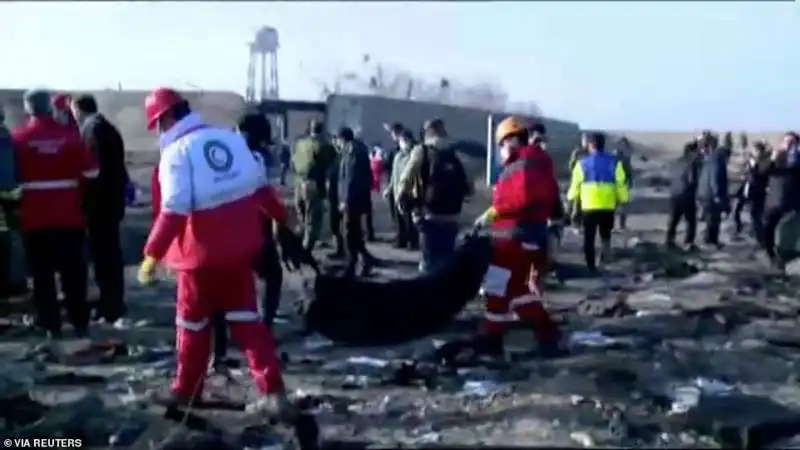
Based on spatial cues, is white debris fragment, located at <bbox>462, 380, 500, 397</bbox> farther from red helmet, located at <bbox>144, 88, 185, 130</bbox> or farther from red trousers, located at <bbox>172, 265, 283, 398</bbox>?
red helmet, located at <bbox>144, 88, 185, 130</bbox>

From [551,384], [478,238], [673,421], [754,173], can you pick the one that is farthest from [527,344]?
[754,173]

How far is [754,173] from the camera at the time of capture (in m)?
19.5

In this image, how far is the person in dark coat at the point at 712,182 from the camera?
61.5 feet

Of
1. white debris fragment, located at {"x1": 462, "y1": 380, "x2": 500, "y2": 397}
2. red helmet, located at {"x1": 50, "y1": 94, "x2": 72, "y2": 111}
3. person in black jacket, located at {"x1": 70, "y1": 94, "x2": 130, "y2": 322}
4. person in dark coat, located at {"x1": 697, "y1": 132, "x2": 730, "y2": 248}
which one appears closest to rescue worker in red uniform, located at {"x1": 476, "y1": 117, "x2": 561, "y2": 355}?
white debris fragment, located at {"x1": 462, "y1": 380, "x2": 500, "y2": 397}

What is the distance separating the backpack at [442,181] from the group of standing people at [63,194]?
2686mm

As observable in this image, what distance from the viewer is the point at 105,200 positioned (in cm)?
991

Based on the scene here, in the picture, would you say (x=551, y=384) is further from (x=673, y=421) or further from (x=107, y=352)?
(x=107, y=352)

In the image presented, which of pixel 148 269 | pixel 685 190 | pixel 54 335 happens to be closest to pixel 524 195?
pixel 148 269

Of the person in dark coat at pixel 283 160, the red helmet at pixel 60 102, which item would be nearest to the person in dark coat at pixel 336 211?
the red helmet at pixel 60 102

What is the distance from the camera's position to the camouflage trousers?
47.8 ft

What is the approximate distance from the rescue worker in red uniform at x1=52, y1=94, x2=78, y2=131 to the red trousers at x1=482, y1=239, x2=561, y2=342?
136 inches

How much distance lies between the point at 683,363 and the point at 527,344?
1.25m

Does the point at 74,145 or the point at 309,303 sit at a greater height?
the point at 74,145

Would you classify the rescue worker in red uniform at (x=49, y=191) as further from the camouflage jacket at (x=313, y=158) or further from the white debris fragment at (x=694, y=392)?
the camouflage jacket at (x=313, y=158)
